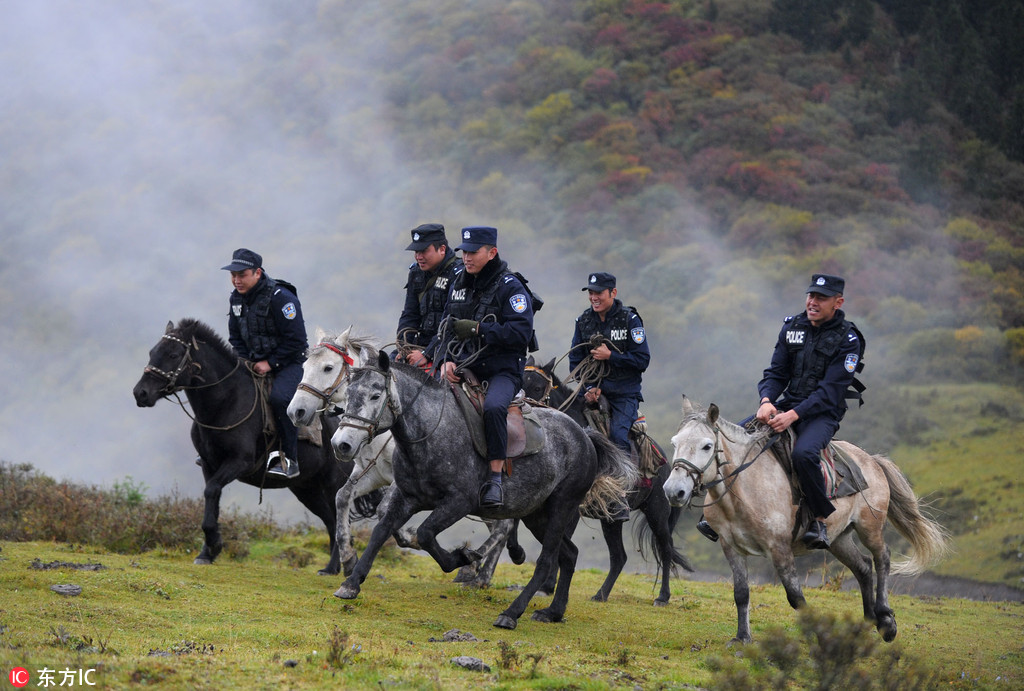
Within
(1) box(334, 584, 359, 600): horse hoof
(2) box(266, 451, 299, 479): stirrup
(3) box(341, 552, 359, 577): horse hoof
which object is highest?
(2) box(266, 451, 299, 479): stirrup

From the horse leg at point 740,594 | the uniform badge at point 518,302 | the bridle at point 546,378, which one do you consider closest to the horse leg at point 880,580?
the horse leg at point 740,594

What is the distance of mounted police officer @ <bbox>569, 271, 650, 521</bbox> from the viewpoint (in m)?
10.6

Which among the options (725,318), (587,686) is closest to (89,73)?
(725,318)

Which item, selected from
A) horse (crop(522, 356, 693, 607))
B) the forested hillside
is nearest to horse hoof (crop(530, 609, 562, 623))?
horse (crop(522, 356, 693, 607))

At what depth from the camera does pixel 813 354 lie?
358 inches

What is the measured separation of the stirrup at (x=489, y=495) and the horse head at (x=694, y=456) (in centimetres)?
136

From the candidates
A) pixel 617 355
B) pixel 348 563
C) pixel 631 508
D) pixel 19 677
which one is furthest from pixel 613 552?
pixel 19 677

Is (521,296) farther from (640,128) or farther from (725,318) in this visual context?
(640,128)

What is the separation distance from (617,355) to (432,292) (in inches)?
84.8

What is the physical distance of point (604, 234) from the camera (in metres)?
37.4

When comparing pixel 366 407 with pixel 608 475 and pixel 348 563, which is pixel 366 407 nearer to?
pixel 608 475

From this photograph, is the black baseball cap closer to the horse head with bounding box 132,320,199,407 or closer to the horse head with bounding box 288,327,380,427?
the horse head with bounding box 132,320,199,407

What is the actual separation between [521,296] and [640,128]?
113 feet

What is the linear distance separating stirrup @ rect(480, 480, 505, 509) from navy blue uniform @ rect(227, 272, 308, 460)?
3411mm
